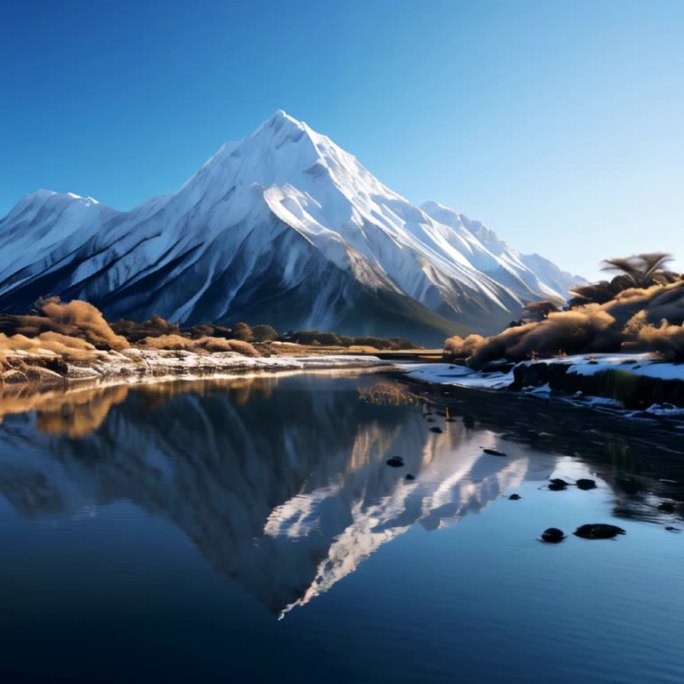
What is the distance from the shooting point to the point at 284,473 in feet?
48.1

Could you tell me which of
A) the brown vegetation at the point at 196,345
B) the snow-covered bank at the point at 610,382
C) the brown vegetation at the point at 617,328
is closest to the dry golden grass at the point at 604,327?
the brown vegetation at the point at 617,328

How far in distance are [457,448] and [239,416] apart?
1130 cm

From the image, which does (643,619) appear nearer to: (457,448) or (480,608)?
(480,608)

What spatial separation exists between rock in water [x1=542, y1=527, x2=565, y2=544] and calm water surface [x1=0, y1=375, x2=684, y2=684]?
0.14m

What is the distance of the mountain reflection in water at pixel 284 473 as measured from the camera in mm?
9438

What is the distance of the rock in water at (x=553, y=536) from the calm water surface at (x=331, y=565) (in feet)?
0.47

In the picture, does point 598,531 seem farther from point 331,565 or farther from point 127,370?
point 127,370

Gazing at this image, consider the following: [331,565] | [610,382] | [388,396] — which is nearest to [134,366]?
[388,396]

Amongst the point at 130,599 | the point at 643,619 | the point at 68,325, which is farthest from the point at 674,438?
the point at 68,325

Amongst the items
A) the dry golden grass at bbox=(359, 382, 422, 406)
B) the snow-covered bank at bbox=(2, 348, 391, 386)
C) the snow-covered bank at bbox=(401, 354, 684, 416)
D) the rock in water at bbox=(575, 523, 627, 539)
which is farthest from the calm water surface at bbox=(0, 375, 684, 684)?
the snow-covered bank at bbox=(2, 348, 391, 386)

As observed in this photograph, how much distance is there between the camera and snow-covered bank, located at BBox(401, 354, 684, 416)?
2688 centimetres

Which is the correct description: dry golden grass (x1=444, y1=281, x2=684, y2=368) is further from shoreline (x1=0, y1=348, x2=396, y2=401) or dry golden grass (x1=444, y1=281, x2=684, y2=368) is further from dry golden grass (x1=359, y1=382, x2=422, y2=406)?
shoreline (x1=0, y1=348, x2=396, y2=401)

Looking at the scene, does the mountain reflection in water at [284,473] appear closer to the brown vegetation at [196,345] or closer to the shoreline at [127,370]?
the shoreline at [127,370]

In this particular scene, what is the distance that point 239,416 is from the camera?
25.9 meters
